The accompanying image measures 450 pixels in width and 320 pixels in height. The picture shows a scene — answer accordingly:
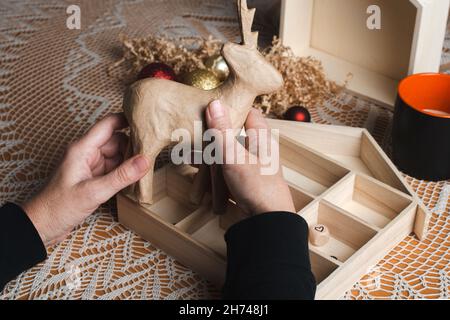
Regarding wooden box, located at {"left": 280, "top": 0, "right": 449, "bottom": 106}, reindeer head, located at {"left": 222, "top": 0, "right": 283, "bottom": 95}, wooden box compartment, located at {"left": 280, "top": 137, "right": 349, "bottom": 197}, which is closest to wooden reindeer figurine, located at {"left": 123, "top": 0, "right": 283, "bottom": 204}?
reindeer head, located at {"left": 222, "top": 0, "right": 283, "bottom": 95}

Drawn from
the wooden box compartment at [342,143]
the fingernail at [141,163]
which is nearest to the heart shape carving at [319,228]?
the wooden box compartment at [342,143]

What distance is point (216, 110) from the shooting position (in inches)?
34.4

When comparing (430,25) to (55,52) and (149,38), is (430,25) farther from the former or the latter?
(55,52)

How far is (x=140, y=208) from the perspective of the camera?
97 centimetres

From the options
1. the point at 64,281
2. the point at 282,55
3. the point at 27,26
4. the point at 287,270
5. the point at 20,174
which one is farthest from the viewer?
the point at 27,26

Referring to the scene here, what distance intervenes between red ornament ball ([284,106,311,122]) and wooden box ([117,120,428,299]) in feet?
0.31

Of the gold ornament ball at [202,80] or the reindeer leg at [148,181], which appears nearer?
the reindeer leg at [148,181]

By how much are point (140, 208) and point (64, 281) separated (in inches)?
5.8

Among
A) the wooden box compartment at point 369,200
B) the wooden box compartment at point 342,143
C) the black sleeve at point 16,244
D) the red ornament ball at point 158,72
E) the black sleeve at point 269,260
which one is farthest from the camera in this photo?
the red ornament ball at point 158,72

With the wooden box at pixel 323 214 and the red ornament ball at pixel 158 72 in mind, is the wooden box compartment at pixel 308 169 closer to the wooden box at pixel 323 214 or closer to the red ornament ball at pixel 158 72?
the wooden box at pixel 323 214

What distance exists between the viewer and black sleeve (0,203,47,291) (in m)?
0.89

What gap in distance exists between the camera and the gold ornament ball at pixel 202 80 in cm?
118

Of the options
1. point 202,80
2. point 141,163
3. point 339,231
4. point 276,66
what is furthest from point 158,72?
point 339,231
